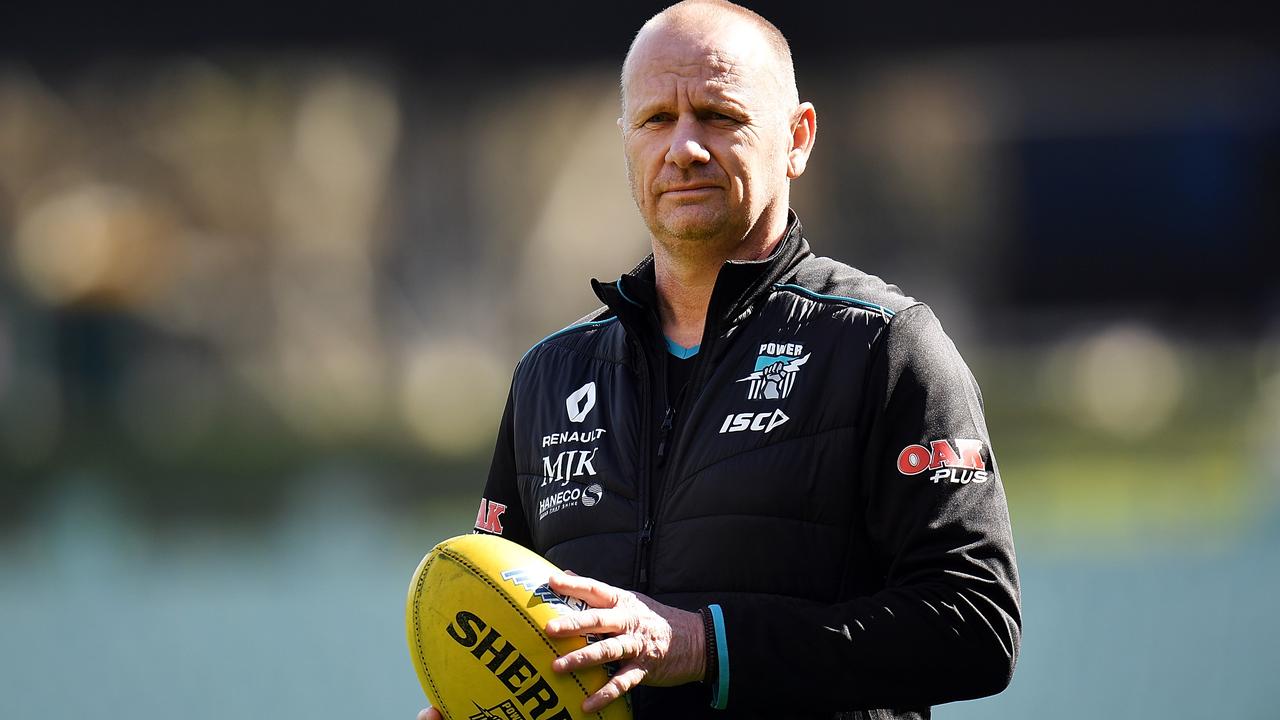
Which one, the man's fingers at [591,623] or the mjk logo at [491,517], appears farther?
the mjk logo at [491,517]

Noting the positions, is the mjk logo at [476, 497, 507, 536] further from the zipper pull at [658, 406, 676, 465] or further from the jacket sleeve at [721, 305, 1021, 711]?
the jacket sleeve at [721, 305, 1021, 711]

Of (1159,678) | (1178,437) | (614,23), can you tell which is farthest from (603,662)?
(614,23)

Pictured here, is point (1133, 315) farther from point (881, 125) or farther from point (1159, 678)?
point (1159, 678)

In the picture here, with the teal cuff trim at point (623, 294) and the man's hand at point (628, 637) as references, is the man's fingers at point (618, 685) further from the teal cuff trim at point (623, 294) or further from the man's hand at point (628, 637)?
the teal cuff trim at point (623, 294)

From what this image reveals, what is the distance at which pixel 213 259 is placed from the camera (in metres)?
10.2

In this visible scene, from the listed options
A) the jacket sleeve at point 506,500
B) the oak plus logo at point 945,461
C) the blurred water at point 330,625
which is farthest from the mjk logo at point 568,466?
the blurred water at point 330,625

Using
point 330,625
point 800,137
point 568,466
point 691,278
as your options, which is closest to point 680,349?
point 691,278

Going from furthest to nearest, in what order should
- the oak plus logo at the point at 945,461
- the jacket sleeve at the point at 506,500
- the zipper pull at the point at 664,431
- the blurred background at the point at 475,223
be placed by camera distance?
the blurred background at the point at 475,223, the jacket sleeve at the point at 506,500, the zipper pull at the point at 664,431, the oak plus logo at the point at 945,461

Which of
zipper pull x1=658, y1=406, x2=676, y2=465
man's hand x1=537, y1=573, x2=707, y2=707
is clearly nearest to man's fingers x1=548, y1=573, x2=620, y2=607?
man's hand x1=537, y1=573, x2=707, y2=707

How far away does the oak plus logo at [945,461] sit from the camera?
4.94ft

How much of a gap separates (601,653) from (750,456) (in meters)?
0.30

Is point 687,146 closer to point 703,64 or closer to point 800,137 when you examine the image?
point 703,64

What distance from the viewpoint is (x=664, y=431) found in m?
1.64

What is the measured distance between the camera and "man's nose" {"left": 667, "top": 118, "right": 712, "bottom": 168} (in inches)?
64.7
